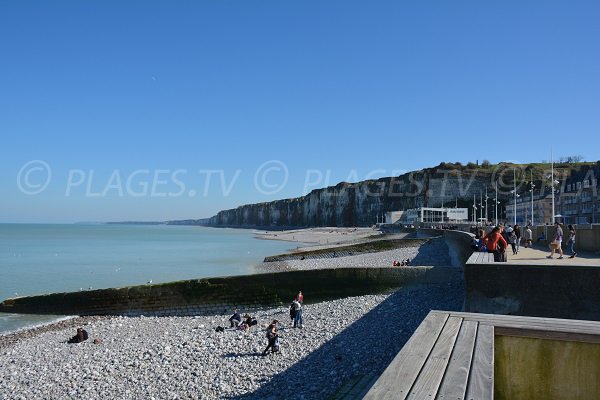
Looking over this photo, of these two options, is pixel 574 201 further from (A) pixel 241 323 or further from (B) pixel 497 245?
(A) pixel 241 323

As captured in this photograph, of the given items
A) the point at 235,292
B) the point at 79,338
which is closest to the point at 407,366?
the point at 79,338

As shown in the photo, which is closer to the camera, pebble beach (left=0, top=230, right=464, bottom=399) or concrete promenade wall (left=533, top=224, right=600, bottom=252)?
pebble beach (left=0, top=230, right=464, bottom=399)

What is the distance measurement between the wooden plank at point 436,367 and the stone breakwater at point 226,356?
16.4 ft

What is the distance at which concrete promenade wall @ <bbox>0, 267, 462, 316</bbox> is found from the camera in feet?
64.1

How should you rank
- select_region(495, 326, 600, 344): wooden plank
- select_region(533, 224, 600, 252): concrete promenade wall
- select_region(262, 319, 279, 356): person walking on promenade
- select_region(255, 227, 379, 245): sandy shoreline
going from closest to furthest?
select_region(495, 326, 600, 344): wooden plank → select_region(262, 319, 279, 356): person walking on promenade → select_region(533, 224, 600, 252): concrete promenade wall → select_region(255, 227, 379, 245): sandy shoreline

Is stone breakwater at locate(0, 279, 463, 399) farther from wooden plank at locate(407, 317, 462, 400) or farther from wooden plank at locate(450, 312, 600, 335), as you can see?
wooden plank at locate(407, 317, 462, 400)

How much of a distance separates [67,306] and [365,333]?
17.3 metres

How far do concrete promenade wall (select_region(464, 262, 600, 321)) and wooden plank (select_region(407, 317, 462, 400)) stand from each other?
440 centimetres

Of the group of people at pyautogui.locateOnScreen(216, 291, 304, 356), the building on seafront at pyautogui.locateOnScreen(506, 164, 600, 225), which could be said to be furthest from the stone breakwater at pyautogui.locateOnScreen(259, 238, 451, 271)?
the building on seafront at pyautogui.locateOnScreen(506, 164, 600, 225)

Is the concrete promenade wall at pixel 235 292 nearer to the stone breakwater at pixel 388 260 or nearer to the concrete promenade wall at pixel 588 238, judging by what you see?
the concrete promenade wall at pixel 588 238

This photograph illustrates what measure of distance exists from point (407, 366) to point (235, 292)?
18.5 metres

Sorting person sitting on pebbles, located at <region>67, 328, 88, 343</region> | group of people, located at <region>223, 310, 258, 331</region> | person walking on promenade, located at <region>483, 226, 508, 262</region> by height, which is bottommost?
person sitting on pebbles, located at <region>67, 328, 88, 343</region>

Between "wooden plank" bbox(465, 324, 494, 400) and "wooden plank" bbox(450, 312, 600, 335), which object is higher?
"wooden plank" bbox(450, 312, 600, 335)

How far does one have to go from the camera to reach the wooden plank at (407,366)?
2.98 meters
